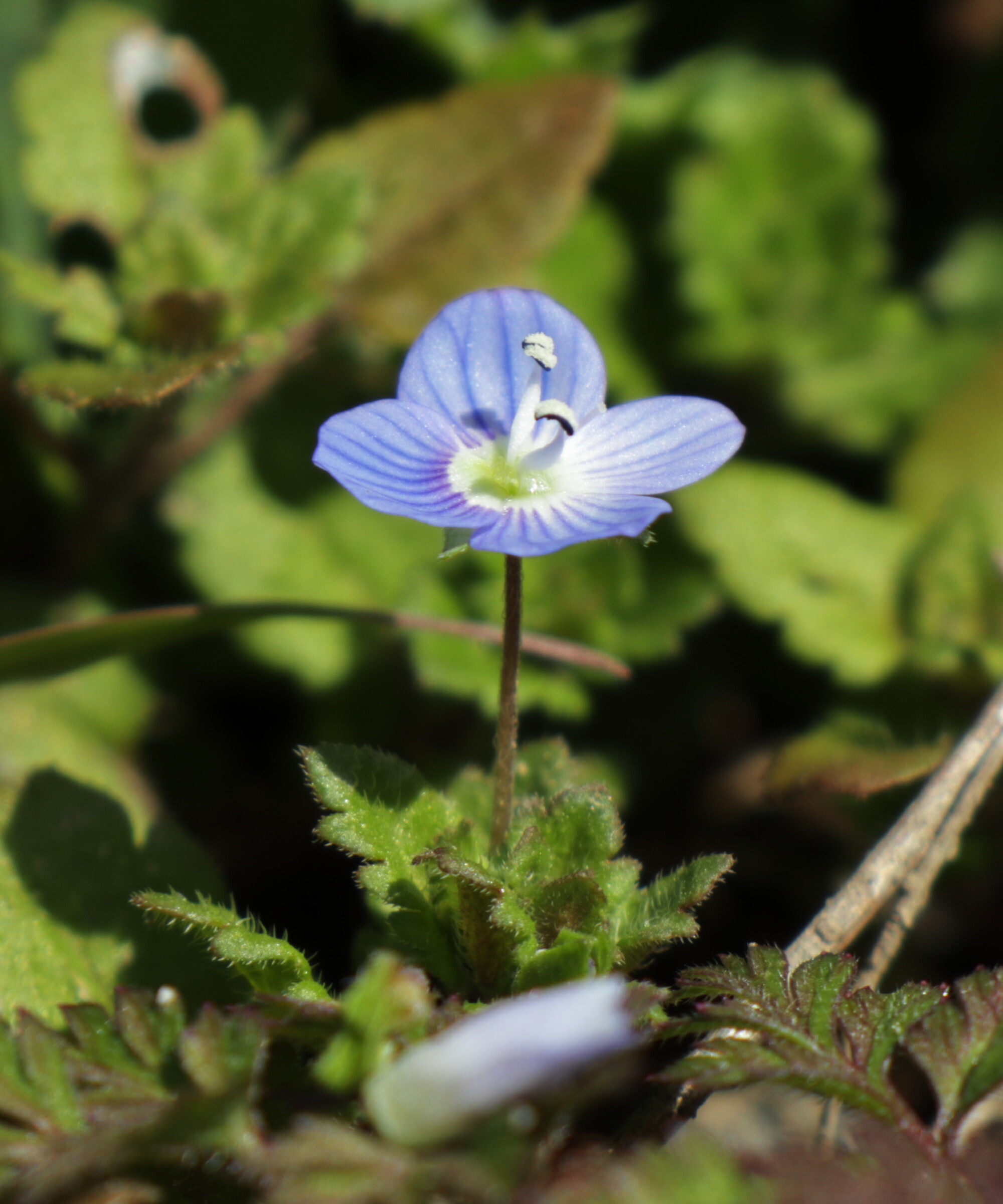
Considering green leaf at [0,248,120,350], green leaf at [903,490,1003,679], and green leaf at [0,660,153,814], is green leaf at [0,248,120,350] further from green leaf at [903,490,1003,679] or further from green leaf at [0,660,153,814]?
green leaf at [903,490,1003,679]

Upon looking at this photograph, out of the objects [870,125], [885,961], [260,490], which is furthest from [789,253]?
[885,961]

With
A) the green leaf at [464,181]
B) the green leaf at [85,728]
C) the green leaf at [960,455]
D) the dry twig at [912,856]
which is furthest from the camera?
the green leaf at [960,455]

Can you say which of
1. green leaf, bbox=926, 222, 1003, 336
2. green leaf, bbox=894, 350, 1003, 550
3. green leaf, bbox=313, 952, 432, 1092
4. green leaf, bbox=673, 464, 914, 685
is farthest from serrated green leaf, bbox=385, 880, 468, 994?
green leaf, bbox=926, 222, 1003, 336

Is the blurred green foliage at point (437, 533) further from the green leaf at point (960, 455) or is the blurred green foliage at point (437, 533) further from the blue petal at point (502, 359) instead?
the blue petal at point (502, 359)

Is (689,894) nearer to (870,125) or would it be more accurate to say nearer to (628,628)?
(628,628)

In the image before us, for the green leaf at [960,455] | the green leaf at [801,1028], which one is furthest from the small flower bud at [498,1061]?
the green leaf at [960,455]

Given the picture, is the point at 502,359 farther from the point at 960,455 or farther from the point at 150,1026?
the point at 960,455
